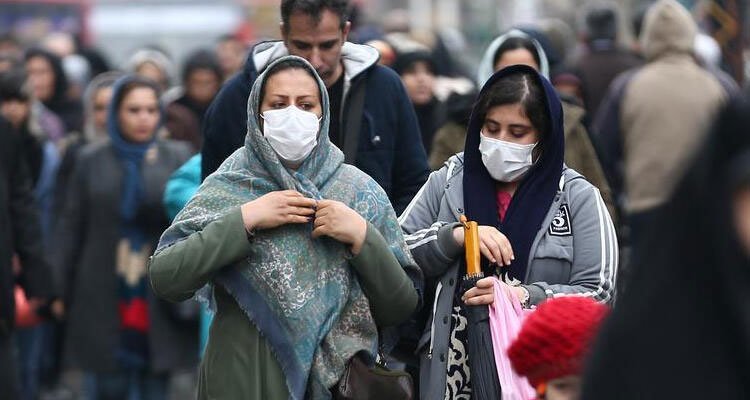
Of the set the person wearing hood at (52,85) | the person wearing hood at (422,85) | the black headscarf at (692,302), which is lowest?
the person wearing hood at (52,85)

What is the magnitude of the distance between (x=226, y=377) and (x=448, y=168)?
93cm

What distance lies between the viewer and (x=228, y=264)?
4414 mm

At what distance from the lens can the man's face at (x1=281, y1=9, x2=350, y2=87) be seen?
5.29 meters

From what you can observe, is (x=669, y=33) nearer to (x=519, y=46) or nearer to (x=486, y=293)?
(x=519, y=46)

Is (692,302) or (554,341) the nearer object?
(692,302)

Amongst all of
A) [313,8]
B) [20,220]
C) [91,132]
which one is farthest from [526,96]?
[91,132]

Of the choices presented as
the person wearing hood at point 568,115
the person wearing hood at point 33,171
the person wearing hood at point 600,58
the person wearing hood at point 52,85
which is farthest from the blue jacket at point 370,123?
the person wearing hood at point 52,85

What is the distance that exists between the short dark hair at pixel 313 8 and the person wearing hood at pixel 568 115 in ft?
3.39

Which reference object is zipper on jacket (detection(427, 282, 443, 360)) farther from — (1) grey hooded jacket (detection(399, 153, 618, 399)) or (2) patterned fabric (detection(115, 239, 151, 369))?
(2) patterned fabric (detection(115, 239, 151, 369))

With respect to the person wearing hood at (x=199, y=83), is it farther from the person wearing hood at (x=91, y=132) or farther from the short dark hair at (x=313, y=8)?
the short dark hair at (x=313, y=8)

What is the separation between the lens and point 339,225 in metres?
4.37

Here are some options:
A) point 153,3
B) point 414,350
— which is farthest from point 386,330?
point 153,3

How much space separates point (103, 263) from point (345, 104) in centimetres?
305

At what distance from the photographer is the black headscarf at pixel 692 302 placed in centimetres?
204
